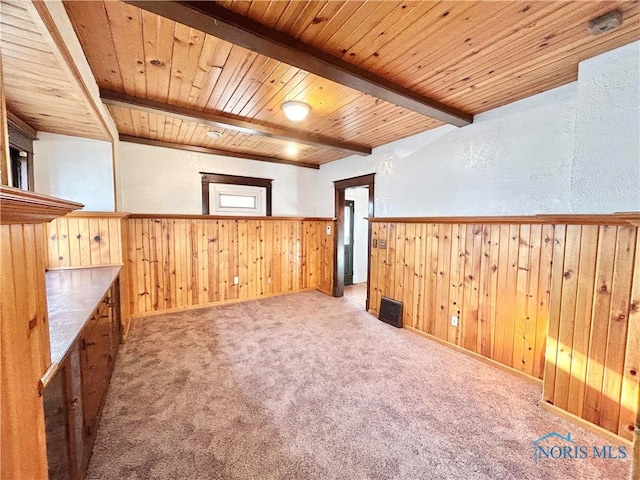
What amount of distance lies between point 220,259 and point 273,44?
3299 millimetres

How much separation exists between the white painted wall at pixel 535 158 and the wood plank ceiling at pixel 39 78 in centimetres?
305

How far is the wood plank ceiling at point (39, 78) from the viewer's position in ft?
3.79

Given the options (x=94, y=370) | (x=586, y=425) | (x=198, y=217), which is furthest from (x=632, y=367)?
(x=198, y=217)

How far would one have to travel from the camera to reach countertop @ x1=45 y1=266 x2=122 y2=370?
1.13 m

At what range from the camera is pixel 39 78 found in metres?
1.60

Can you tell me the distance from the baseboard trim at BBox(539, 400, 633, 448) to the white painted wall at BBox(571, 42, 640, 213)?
1.39m

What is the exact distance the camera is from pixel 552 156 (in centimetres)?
220

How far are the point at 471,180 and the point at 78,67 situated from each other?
3244 mm

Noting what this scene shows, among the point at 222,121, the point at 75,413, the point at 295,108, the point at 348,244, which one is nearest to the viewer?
the point at 75,413

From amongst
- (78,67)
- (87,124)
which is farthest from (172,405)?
(87,124)

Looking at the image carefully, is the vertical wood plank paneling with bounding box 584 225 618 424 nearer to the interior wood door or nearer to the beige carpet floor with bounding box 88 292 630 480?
the beige carpet floor with bounding box 88 292 630 480

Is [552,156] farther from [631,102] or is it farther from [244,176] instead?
[244,176]
